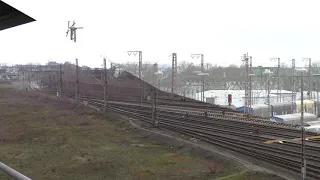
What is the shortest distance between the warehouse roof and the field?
4195 millimetres

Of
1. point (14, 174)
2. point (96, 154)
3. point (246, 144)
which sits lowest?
point (96, 154)

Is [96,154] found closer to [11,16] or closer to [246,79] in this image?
[11,16]

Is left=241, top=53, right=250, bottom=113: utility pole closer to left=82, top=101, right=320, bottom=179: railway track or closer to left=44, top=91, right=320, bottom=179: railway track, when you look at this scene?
left=44, top=91, right=320, bottom=179: railway track

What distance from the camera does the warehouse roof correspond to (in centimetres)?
250

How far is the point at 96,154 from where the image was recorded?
1341cm

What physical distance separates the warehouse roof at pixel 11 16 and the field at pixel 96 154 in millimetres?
4195

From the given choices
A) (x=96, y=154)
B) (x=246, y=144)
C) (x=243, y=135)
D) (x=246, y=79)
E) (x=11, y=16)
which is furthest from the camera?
(x=246, y=79)

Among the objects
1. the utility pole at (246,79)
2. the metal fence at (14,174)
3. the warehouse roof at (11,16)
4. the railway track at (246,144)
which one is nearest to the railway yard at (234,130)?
the railway track at (246,144)

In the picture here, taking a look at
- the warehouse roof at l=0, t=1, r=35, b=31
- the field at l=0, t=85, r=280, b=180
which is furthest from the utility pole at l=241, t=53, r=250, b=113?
the warehouse roof at l=0, t=1, r=35, b=31

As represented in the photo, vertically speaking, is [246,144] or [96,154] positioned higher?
[246,144]

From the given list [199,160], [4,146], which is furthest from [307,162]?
[4,146]

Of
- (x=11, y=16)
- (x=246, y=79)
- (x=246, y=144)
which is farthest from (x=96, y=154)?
(x=246, y=79)

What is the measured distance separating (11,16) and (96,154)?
11.3 m

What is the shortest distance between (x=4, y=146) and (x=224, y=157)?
9.19 m
